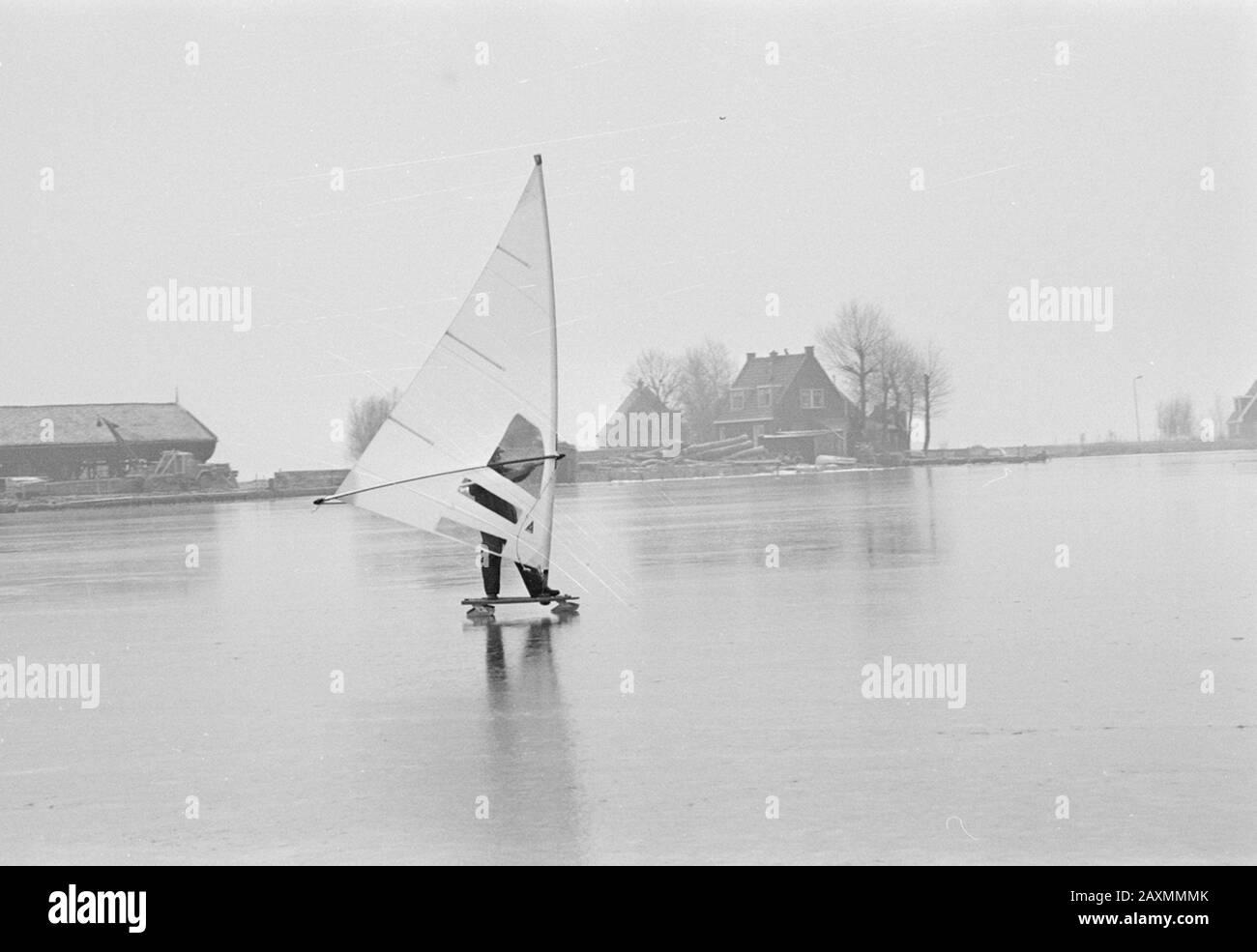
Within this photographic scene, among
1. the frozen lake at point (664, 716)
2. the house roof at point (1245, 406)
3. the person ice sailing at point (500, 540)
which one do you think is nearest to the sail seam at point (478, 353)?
the person ice sailing at point (500, 540)

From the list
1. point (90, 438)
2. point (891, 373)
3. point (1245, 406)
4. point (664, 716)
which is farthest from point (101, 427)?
point (664, 716)

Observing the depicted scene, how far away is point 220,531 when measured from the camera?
38438 mm

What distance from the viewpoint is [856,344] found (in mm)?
100562

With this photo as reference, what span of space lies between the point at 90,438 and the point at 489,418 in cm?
7618

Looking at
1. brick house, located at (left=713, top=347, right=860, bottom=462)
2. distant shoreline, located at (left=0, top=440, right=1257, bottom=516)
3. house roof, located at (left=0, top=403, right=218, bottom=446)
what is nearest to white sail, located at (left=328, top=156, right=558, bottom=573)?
distant shoreline, located at (left=0, top=440, right=1257, bottom=516)

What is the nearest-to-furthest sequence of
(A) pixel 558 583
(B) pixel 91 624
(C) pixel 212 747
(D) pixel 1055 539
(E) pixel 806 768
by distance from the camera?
(E) pixel 806 768
(C) pixel 212 747
(B) pixel 91 624
(A) pixel 558 583
(D) pixel 1055 539

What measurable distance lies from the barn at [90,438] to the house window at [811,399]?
3520 cm

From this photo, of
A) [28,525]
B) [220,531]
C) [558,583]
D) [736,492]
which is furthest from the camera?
[736,492]

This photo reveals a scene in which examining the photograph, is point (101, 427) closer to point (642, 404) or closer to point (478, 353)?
point (642, 404)

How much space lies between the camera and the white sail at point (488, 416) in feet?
49.3

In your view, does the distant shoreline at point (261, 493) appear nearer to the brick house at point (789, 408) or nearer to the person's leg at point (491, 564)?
the brick house at point (789, 408)

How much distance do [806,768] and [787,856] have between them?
5.73 feet
